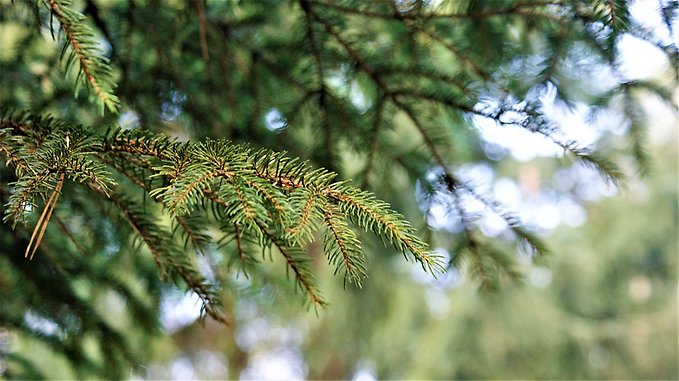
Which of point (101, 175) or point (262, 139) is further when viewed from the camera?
point (262, 139)

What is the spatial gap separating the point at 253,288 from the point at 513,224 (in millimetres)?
685

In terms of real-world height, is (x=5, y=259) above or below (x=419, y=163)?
below

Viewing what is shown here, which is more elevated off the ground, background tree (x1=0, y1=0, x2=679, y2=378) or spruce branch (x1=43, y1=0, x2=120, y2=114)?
spruce branch (x1=43, y1=0, x2=120, y2=114)

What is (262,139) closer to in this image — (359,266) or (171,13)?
(171,13)

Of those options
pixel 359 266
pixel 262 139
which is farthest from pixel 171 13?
pixel 359 266

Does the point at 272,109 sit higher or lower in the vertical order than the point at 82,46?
lower

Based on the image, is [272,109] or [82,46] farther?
[272,109]

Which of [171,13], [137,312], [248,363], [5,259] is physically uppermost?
[171,13]

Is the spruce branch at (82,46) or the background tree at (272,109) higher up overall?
the spruce branch at (82,46)

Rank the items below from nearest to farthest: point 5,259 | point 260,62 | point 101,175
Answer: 1. point 101,175
2. point 5,259
3. point 260,62

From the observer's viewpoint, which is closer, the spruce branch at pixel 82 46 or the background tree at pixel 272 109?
the spruce branch at pixel 82 46

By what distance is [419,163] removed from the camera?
1226 mm

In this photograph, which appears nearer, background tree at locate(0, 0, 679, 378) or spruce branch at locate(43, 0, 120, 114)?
spruce branch at locate(43, 0, 120, 114)

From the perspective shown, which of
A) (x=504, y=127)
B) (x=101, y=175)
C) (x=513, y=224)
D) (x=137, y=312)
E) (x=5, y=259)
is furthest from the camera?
(x=137, y=312)
